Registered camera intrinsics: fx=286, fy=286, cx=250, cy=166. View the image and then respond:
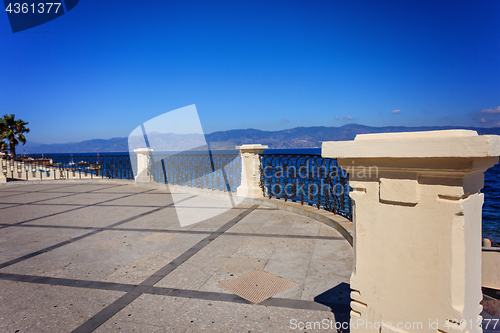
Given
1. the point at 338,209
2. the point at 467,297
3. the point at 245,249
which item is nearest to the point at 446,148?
the point at 467,297

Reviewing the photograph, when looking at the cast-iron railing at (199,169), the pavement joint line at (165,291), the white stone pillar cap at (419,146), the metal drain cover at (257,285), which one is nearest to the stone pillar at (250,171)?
the cast-iron railing at (199,169)

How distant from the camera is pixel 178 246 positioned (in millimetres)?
4730

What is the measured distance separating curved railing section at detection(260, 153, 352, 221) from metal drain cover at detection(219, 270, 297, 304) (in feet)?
5.27

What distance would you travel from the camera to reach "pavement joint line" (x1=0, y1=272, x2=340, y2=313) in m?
2.95

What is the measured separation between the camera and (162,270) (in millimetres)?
3834

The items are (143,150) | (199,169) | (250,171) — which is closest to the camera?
(250,171)

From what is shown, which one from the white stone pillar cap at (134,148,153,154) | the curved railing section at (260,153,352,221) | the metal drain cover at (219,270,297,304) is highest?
the white stone pillar cap at (134,148,153,154)

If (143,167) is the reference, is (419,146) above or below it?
above

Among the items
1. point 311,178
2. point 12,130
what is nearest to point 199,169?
point 311,178

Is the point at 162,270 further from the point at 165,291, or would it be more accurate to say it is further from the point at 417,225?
the point at 417,225

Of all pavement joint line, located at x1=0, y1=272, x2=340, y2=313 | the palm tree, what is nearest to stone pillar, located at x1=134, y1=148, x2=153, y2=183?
pavement joint line, located at x1=0, y1=272, x2=340, y2=313

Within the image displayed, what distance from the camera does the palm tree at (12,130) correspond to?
33.4 meters

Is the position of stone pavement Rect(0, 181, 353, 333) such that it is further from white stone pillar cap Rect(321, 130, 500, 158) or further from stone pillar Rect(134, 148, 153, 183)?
stone pillar Rect(134, 148, 153, 183)

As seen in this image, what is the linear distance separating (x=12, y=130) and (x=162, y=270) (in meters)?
40.8
